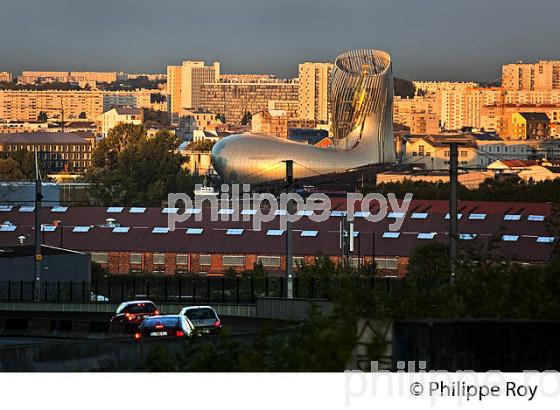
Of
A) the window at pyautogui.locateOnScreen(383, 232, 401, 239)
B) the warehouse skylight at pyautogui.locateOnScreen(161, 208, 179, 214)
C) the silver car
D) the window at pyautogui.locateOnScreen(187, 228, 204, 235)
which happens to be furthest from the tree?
the silver car

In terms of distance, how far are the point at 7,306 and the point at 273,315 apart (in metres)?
6.51

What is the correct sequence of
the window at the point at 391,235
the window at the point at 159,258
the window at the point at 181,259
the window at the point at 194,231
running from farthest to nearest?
1. the window at the point at 194,231
2. the window at the point at 159,258
3. the window at the point at 181,259
4. the window at the point at 391,235

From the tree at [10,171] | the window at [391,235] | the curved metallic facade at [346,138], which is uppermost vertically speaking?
the curved metallic facade at [346,138]

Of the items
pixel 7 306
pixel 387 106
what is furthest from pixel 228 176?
pixel 7 306

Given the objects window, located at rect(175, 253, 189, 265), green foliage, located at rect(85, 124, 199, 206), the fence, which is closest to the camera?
the fence

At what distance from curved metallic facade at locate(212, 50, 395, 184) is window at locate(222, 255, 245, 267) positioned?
6070 cm

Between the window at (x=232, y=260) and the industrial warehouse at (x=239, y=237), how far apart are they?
0.03 metres

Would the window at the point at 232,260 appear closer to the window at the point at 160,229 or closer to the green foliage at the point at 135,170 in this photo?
the window at the point at 160,229

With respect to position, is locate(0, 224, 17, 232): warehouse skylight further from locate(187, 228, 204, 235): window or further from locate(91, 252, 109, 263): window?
locate(187, 228, 204, 235): window

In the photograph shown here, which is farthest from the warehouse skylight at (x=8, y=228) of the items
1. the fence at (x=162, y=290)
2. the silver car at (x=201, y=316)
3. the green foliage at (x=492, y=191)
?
the silver car at (x=201, y=316)

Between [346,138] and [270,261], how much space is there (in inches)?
2803

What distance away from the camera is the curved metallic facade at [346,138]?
12812 cm

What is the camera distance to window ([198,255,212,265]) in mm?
66500
